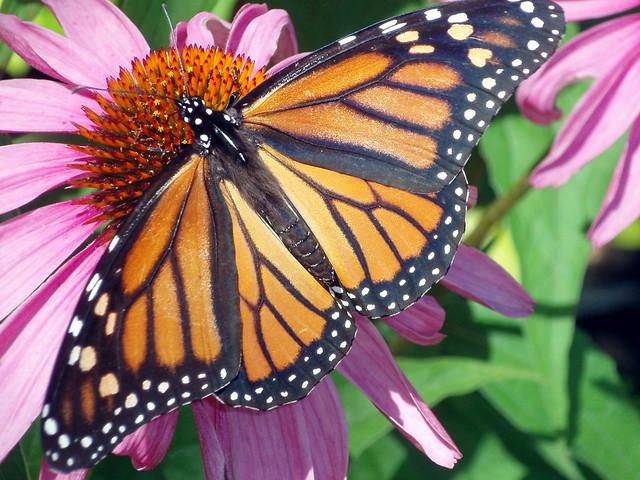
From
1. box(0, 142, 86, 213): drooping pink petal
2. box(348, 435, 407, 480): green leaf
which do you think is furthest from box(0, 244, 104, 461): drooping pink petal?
box(348, 435, 407, 480): green leaf

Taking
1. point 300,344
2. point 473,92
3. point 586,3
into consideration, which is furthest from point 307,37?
point 300,344

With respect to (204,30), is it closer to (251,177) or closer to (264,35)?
(264,35)

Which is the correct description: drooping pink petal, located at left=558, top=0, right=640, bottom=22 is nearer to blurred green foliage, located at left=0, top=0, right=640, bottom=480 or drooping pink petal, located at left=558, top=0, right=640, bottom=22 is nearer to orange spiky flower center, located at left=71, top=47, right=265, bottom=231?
blurred green foliage, located at left=0, top=0, right=640, bottom=480

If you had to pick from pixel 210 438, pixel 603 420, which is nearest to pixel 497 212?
pixel 603 420

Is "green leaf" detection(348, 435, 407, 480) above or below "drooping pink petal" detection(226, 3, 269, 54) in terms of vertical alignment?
below

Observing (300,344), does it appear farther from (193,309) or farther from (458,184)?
(458,184)
